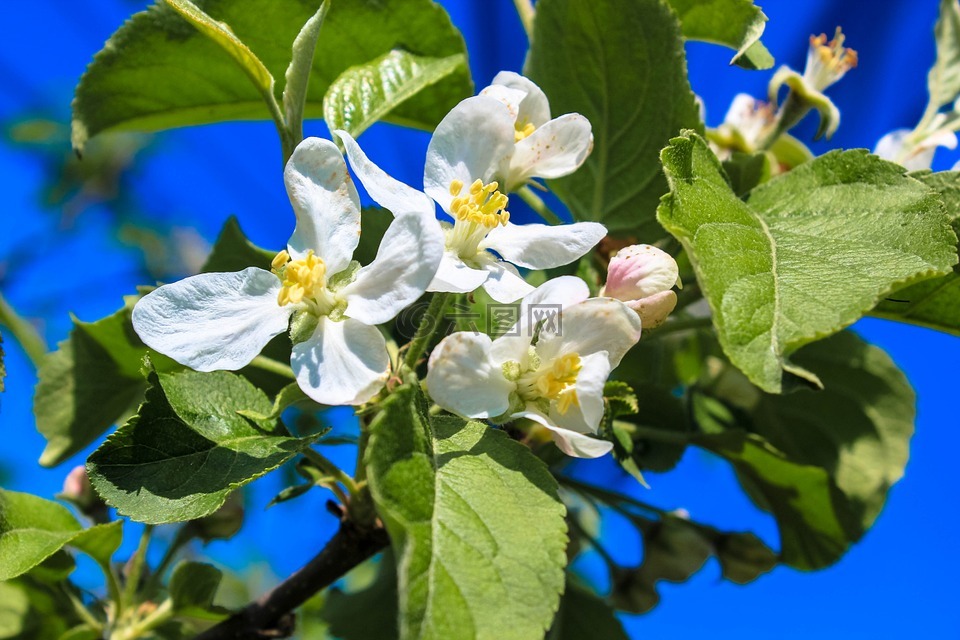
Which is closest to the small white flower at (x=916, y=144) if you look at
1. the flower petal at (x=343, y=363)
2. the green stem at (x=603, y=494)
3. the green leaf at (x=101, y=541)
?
the green stem at (x=603, y=494)

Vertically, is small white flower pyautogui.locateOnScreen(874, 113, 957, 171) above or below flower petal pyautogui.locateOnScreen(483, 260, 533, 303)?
above

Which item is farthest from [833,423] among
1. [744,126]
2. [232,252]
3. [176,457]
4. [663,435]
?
[176,457]

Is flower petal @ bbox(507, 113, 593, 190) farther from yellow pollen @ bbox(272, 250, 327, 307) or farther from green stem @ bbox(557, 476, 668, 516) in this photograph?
green stem @ bbox(557, 476, 668, 516)

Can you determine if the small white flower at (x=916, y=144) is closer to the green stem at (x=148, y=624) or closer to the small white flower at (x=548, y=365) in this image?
the small white flower at (x=548, y=365)

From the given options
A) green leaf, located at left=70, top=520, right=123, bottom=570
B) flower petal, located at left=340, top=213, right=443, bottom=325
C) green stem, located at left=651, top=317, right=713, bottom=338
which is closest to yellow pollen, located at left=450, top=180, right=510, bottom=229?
flower petal, located at left=340, top=213, right=443, bottom=325

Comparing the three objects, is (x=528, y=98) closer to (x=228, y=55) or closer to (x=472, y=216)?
(x=472, y=216)
